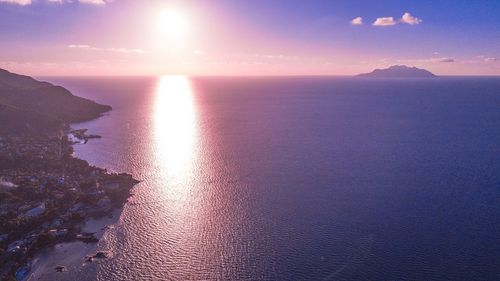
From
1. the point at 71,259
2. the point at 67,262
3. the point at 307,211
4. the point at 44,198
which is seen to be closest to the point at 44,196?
the point at 44,198

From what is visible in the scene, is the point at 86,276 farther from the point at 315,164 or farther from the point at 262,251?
the point at 315,164

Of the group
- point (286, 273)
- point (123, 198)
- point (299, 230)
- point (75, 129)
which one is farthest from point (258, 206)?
point (75, 129)

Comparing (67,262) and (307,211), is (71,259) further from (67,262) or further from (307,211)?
(307,211)

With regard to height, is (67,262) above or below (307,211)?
below

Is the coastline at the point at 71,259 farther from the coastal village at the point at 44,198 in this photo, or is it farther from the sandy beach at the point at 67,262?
the coastal village at the point at 44,198

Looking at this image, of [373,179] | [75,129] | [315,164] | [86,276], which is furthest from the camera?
[75,129]

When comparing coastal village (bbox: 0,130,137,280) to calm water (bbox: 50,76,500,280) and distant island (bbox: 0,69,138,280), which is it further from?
calm water (bbox: 50,76,500,280)

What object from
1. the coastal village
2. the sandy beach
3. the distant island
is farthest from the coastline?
the coastal village

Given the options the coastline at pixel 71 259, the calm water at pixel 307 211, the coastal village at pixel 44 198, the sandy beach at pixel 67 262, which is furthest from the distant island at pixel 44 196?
the calm water at pixel 307 211
